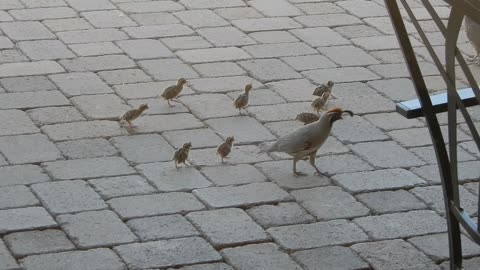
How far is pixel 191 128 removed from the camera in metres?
6.67

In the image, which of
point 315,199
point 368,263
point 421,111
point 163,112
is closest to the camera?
point 421,111

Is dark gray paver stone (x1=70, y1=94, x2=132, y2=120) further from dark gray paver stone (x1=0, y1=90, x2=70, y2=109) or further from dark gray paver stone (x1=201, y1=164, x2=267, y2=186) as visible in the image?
dark gray paver stone (x1=201, y1=164, x2=267, y2=186)

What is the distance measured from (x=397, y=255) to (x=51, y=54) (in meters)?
3.63

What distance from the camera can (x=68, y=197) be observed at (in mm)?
5609

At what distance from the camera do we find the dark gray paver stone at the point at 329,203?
18.0 feet

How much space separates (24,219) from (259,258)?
1.16 m

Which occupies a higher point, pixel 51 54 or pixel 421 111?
pixel 421 111

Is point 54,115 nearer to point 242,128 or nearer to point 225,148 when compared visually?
point 242,128

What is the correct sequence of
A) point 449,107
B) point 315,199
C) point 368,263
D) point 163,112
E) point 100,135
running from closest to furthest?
point 449,107
point 368,263
point 315,199
point 100,135
point 163,112

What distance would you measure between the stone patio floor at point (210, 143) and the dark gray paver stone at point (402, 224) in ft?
0.04

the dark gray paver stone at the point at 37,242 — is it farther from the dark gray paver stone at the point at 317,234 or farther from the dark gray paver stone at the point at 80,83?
the dark gray paver stone at the point at 80,83

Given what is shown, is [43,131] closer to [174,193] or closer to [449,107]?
[174,193]

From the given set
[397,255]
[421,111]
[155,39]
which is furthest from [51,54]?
[421,111]

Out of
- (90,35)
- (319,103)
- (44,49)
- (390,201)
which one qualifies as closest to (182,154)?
(390,201)
